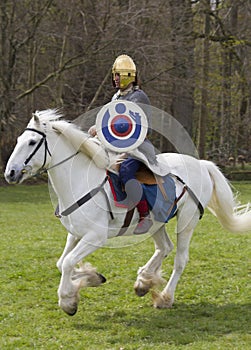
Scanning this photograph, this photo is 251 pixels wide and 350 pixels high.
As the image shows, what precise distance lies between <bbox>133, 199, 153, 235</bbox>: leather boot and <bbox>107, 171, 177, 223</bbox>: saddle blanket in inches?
2.2

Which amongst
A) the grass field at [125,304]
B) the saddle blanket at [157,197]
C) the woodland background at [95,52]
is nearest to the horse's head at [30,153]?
the saddle blanket at [157,197]

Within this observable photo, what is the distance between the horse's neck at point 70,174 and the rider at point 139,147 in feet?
0.90

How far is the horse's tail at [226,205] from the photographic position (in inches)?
286

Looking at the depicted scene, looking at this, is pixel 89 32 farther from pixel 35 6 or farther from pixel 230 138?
pixel 230 138

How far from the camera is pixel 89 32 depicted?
2422 cm

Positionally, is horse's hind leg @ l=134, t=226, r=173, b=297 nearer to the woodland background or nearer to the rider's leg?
the rider's leg

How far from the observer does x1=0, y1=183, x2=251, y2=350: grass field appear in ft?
18.1

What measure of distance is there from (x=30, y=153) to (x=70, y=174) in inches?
20.6

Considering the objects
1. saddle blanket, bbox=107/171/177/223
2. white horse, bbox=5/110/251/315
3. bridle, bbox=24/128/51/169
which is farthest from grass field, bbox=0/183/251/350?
bridle, bbox=24/128/51/169

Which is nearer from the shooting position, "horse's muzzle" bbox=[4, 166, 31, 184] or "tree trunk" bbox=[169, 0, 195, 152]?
"horse's muzzle" bbox=[4, 166, 31, 184]

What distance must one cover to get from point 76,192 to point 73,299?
3.37 ft

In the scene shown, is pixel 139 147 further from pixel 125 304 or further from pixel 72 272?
pixel 125 304

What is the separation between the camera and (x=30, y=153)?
5668 mm

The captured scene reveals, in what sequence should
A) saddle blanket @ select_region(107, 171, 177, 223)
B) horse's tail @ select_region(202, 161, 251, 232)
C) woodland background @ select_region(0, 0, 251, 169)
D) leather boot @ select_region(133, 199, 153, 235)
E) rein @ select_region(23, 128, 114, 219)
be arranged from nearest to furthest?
1. rein @ select_region(23, 128, 114, 219)
2. saddle blanket @ select_region(107, 171, 177, 223)
3. leather boot @ select_region(133, 199, 153, 235)
4. horse's tail @ select_region(202, 161, 251, 232)
5. woodland background @ select_region(0, 0, 251, 169)
